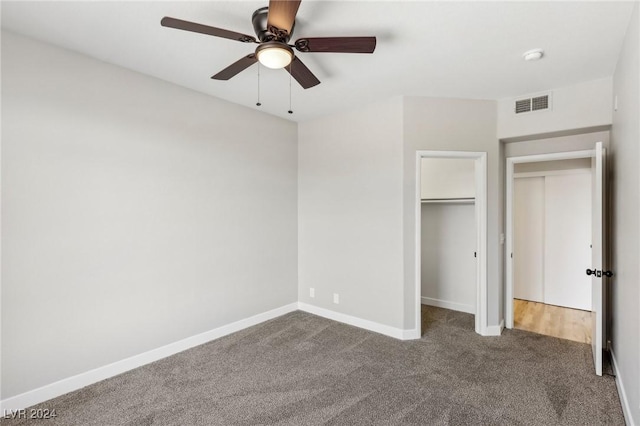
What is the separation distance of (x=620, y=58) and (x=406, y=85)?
1659mm

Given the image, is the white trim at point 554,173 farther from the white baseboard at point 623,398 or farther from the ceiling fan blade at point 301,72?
the ceiling fan blade at point 301,72

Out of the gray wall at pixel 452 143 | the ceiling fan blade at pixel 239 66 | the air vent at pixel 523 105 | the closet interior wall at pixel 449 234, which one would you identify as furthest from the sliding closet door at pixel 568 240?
the ceiling fan blade at pixel 239 66

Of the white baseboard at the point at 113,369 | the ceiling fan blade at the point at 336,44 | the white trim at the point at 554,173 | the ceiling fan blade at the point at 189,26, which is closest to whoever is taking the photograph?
the ceiling fan blade at the point at 189,26

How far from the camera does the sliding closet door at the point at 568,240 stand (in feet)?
14.6

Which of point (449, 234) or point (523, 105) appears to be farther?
point (449, 234)

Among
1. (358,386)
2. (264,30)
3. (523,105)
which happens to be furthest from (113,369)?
(523,105)

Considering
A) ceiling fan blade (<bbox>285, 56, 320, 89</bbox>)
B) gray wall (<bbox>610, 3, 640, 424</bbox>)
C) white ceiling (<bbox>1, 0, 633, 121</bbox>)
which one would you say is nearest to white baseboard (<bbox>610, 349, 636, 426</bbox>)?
gray wall (<bbox>610, 3, 640, 424</bbox>)

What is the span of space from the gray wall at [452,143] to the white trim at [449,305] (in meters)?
0.76

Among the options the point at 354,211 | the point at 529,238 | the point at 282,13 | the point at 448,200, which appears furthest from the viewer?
the point at 529,238

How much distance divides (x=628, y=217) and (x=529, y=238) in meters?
2.89

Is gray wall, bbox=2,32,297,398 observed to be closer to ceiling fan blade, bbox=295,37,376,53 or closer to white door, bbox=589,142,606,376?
ceiling fan blade, bbox=295,37,376,53

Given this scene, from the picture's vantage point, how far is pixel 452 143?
3.57 metres

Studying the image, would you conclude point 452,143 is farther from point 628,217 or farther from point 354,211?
point 628,217

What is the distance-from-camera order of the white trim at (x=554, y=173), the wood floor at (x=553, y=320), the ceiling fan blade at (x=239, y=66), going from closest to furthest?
the ceiling fan blade at (x=239, y=66), the wood floor at (x=553, y=320), the white trim at (x=554, y=173)
